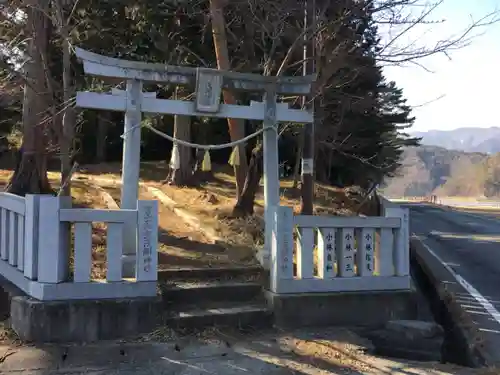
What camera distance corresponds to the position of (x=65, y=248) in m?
5.79

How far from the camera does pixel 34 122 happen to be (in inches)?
377

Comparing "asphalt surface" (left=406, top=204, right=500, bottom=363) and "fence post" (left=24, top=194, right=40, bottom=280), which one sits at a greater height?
"fence post" (left=24, top=194, right=40, bottom=280)

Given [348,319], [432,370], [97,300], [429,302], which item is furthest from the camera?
[429,302]

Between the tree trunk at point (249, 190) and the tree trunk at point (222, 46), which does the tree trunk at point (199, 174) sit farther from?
the tree trunk at point (222, 46)

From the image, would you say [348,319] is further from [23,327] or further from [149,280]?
[23,327]

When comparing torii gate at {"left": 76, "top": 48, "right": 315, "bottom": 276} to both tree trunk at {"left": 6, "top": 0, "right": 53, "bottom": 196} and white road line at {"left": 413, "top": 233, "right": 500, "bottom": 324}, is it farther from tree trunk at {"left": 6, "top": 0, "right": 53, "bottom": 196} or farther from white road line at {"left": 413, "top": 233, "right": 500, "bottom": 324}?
white road line at {"left": 413, "top": 233, "right": 500, "bottom": 324}

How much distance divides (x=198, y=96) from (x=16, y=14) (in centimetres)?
475

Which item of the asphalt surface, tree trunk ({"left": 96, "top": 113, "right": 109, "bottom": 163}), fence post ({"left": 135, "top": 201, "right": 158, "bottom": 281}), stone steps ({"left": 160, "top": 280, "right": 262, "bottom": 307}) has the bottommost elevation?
the asphalt surface

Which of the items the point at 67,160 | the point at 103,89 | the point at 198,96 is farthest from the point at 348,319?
the point at 103,89

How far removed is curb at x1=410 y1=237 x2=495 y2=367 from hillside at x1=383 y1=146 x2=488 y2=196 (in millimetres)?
110139

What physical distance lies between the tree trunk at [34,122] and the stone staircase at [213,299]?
4.09m

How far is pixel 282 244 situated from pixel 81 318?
244cm

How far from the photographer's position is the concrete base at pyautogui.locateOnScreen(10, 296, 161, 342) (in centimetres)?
548

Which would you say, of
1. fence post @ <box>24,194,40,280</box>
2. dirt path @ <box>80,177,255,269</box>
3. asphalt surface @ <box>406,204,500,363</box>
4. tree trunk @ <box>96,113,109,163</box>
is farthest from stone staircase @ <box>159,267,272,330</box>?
tree trunk @ <box>96,113,109,163</box>
